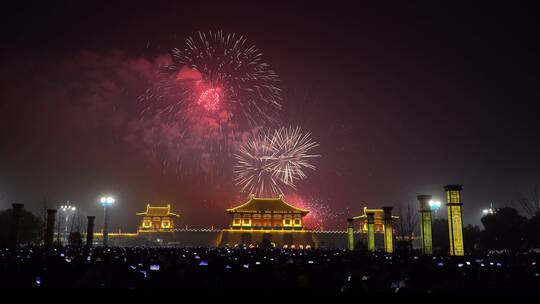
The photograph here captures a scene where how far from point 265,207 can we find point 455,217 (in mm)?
55653

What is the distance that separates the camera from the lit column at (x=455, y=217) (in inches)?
901

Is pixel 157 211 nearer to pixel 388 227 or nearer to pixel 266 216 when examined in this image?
pixel 266 216

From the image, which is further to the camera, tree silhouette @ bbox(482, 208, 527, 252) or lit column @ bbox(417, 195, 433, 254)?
tree silhouette @ bbox(482, 208, 527, 252)

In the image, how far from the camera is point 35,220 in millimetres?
54812

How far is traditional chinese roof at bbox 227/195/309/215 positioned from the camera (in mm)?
76562

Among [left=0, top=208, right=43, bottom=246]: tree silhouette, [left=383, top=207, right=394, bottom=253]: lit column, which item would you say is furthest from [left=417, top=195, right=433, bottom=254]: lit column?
[left=0, top=208, right=43, bottom=246]: tree silhouette

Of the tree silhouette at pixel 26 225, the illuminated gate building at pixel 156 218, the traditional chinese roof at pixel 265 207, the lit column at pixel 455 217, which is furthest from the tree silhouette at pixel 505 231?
the illuminated gate building at pixel 156 218

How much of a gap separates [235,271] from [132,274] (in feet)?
10.8

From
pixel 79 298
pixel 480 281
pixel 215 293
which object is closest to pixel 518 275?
pixel 480 281

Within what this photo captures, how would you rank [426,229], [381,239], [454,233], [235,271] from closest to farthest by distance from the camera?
[235,271]
[454,233]
[426,229]
[381,239]

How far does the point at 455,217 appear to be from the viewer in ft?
74.9

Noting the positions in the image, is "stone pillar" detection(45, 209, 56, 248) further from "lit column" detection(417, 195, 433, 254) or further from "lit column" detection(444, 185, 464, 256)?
"lit column" detection(444, 185, 464, 256)

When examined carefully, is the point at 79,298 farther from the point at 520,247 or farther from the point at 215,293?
the point at 520,247

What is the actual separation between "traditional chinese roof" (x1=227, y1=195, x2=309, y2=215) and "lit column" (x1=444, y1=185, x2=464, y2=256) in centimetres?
5395
